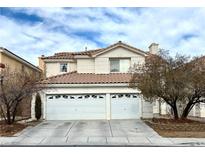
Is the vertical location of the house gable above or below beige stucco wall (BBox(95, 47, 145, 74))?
above

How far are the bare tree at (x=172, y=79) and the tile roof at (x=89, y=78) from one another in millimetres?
5403

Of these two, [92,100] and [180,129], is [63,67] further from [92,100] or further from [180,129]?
[180,129]

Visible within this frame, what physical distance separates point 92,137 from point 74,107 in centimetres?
1022

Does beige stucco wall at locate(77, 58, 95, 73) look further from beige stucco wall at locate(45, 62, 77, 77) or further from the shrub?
the shrub

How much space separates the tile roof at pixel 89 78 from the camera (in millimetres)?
28453

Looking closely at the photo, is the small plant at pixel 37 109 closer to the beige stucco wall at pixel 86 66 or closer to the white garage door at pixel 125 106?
the white garage door at pixel 125 106

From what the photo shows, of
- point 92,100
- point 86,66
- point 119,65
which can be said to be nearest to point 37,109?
point 92,100

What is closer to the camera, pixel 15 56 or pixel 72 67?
pixel 15 56

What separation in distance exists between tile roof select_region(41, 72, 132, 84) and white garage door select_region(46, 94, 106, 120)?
116 cm

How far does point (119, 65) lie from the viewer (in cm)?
3262

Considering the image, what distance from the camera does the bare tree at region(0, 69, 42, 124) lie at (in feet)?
72.0

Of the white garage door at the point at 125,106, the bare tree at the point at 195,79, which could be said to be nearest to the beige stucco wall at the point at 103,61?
the white garage door at the point at 125,106

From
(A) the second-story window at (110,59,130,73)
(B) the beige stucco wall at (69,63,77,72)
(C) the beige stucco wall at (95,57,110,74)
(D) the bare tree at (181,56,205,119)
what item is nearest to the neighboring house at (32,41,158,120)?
(C) the beige stucco wall at (95,57,110,74)

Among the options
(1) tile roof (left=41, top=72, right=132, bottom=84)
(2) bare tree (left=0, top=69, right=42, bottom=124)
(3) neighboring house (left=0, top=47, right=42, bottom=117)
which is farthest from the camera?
(1) tile roof (left=41, top=72, right=132, bottom=84)
